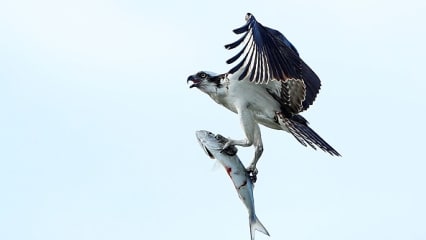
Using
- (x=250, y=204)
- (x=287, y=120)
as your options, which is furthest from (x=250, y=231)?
(x=287, y=120)

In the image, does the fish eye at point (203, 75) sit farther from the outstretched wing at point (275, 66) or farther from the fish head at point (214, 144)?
the fish head at point (214, 144)

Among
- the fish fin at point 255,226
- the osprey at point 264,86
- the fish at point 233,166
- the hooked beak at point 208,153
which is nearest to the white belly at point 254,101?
the osprey at point 264,86

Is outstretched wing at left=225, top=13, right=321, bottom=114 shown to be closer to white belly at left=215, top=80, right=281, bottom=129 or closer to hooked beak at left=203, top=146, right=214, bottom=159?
white belly at left=215, top=80, right=281, bottom=129

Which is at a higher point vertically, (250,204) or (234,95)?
(234,95)

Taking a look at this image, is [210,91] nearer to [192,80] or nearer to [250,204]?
[192,80]

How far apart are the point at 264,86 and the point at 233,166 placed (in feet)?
4.29

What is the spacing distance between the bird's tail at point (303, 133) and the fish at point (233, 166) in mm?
772

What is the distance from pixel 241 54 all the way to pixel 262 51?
12.4 inches

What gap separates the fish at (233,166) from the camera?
2131cm

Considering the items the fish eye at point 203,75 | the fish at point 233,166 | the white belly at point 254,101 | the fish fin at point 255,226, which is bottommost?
the fish fin at point 255,226

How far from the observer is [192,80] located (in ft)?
74.0

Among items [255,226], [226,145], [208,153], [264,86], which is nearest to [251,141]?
[226,145]

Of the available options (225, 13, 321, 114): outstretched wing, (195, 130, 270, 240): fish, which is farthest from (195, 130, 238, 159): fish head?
(225, 13, 321, 114): outstretched wing

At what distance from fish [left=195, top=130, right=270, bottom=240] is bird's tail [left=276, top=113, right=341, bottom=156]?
77 centimetres
